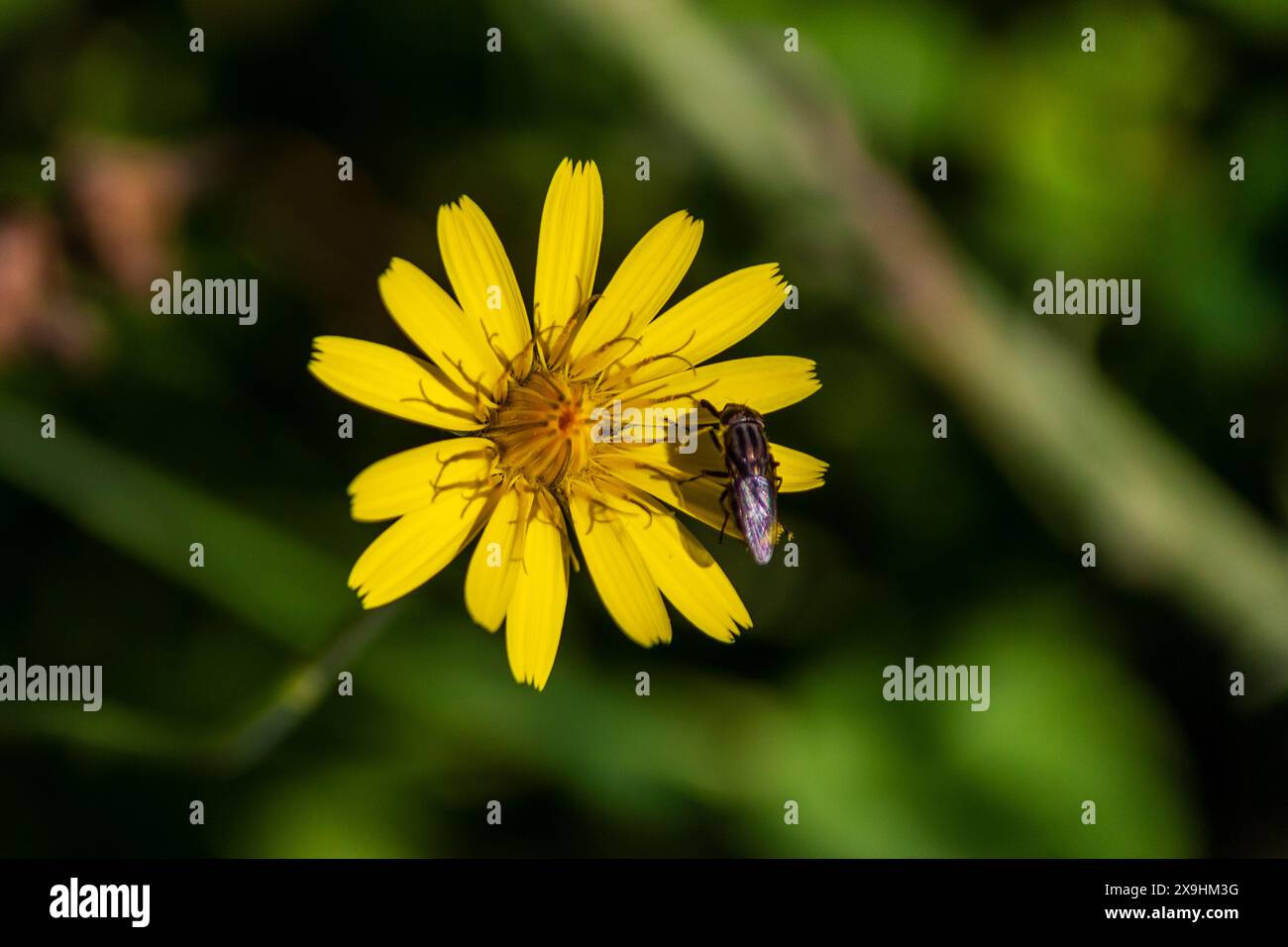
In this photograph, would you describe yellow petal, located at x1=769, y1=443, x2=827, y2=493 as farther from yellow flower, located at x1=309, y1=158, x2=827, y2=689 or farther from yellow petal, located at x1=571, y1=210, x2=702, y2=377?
yellow petal, located at x1=571, y1=210, x2=702, y2=377

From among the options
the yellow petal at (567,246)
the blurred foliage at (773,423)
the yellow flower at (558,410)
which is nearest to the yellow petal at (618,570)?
the yellow flower at (558,410)

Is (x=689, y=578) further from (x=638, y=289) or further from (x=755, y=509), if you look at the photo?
(x=638, y=289)

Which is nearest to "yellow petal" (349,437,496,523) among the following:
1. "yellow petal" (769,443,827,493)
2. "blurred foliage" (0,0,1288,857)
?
"yellow petal" (769,443,827,493)

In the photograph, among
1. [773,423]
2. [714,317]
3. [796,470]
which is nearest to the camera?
[714,317]

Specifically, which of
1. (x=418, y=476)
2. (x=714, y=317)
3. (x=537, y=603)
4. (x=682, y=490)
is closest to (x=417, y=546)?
(x=418, y=476)

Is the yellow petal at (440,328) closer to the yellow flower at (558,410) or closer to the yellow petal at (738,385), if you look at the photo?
the yellow flower at (558,410)

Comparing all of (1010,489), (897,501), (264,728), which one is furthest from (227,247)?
(1010,489)

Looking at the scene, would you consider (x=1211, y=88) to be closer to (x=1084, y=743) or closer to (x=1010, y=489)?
(x=1010, y=489)
